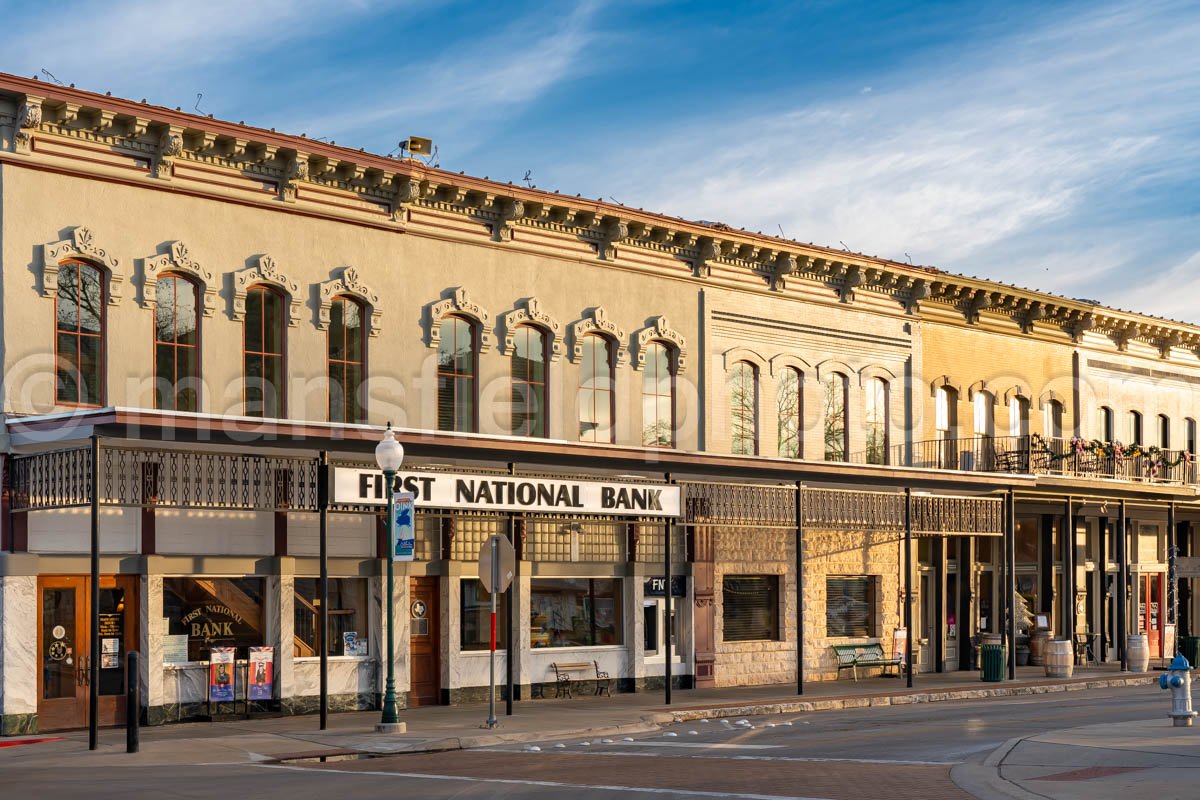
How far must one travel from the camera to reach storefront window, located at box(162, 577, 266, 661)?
2253 centimetres

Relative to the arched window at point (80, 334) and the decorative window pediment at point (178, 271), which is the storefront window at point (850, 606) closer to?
the decorative window pediment at point (178, 271)

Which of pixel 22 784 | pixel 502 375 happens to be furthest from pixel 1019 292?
pixel 22 784

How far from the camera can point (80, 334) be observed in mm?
22141

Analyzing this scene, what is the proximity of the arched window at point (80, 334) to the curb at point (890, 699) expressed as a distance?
9711 millimetres

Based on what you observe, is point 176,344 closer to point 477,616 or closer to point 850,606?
point 477,616

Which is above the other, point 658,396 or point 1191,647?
point 658,396

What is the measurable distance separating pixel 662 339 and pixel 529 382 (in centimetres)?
345

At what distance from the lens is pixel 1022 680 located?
32.2 metres

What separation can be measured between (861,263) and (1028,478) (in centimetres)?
580

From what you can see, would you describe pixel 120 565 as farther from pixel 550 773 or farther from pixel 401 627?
pixel 550 773

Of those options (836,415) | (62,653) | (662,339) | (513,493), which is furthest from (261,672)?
(836,415)

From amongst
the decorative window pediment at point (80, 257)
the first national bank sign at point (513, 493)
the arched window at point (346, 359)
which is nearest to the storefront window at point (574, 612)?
the first national bank sign at point (513, 493)

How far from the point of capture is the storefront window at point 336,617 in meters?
23.9

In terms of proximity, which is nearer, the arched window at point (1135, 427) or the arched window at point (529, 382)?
the arched window at point (529, 382)
